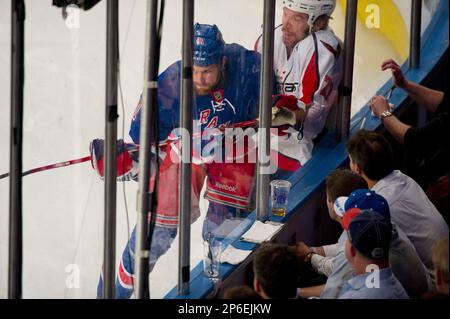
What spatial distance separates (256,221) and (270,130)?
33 centimetres

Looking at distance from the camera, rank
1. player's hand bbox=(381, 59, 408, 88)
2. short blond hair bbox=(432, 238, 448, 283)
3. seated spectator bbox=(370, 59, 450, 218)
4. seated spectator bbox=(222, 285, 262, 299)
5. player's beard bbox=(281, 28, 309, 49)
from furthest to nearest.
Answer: player's beard bbox=(281, 28, 309, 49)
player's hand bbox=(381, 59, 408, 88)
seated spectator bbox=(370, 59, 450, 218)
seated spectator bbox=(222, 285, 262, 299)
short blond hair bbox=(432, 238, 448, 283)

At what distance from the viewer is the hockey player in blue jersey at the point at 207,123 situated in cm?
276

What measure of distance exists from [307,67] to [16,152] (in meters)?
1.28

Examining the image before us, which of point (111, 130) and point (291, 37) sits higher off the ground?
point (291, 37)

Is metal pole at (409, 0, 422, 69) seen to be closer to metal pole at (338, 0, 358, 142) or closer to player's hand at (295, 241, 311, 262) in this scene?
metal pole at (338, 0, 358, 142)

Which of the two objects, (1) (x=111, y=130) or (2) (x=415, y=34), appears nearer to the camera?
(1) (x=111, y=130)

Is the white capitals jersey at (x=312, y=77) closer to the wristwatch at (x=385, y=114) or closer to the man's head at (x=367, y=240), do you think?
the wristwatch at (x=385, y=114)

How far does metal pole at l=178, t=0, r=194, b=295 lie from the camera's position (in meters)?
2.76

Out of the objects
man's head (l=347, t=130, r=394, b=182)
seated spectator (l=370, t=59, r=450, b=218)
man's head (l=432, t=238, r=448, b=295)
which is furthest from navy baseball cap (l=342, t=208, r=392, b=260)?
man's head (l=347, t=130, r=394, b=182)

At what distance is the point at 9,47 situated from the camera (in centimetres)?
265

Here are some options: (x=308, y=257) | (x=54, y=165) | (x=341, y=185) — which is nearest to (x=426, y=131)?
(x=341, y=185)

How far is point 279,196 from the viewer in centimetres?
339

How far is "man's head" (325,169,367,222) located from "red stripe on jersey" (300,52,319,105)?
48cm

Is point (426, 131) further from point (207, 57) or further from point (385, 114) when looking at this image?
point (207, 57)
